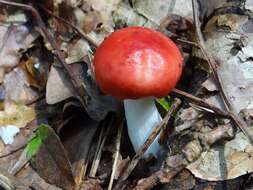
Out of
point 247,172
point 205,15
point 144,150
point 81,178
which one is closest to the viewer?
point 247,172

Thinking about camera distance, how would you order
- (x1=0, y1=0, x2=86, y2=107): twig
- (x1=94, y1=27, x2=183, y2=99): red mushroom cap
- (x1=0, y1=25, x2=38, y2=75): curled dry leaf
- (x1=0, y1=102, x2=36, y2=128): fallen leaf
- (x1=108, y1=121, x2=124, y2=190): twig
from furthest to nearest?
(x1=0, y1=25, x2=38, y2=75): curled dry leaf → (x1=0, y1=102, x2=36, y2=128): fallen leaf → (x1=0, y1=0, x2=86, y2=107): twig → (x1=108, y1=121, x2=124, y2=190): twig → (x1=94, y1=27, x2=183, y2=99): red mushroom cap

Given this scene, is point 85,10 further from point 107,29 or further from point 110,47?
point 110,47

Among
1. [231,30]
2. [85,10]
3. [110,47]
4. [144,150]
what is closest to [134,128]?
[144,150]

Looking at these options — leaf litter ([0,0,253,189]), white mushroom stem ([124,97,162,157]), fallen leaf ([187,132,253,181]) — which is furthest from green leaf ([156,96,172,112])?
fallen leaf ([187,132,253,181])

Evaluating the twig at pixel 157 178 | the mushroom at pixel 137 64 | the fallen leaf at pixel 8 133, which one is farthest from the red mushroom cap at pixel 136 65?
the fallen leaf at pixel 8 133

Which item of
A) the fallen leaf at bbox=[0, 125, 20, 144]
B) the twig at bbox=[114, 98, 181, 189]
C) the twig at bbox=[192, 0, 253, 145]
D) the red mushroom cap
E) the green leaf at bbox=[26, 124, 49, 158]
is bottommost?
the fallen leaf at bbox=[0, 125, 20, 144]

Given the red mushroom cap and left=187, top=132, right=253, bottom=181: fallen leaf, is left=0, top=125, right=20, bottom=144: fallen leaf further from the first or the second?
left=187, top=132, right=253, bottom=181: fallen leaf

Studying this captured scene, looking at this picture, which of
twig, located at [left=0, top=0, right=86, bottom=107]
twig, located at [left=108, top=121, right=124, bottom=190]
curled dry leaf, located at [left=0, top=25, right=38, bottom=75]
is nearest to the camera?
twig, located at [left=108, top=121, right=124, bottom=190]
